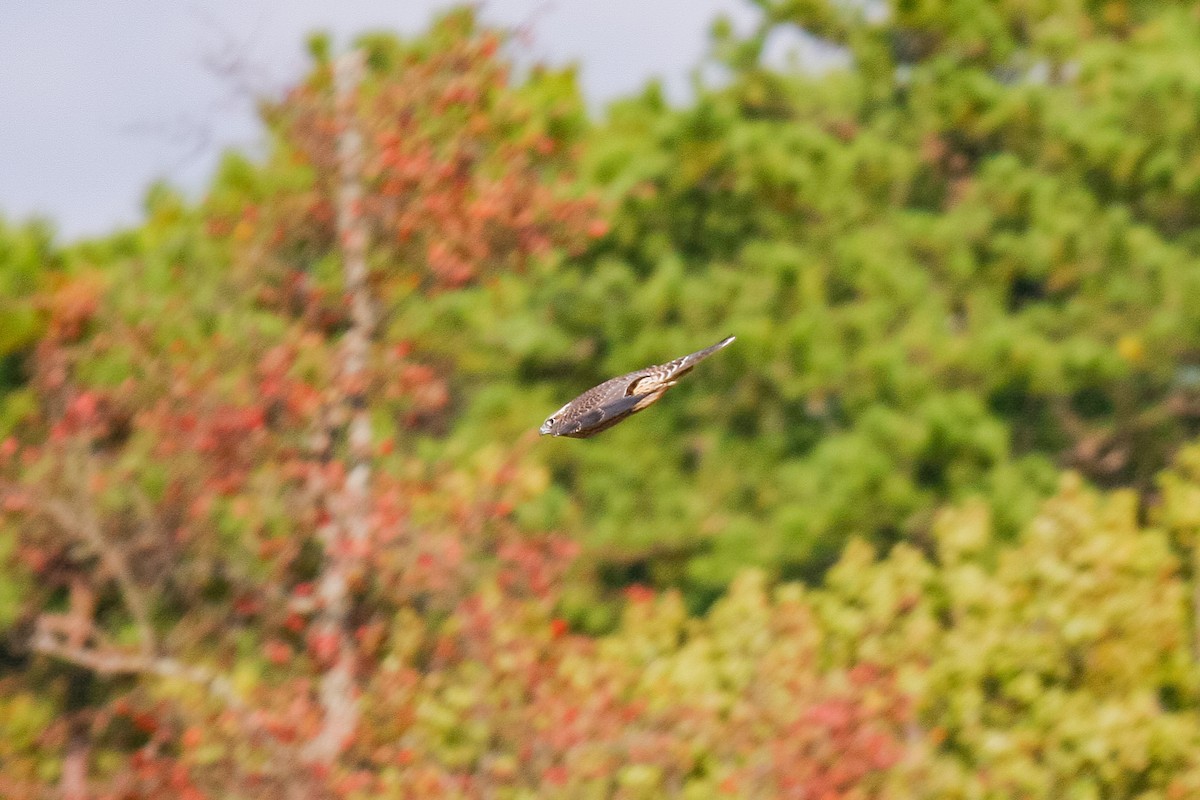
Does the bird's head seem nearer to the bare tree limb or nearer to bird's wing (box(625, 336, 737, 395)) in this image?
bird's wing (box(625, 336, 737, 395))

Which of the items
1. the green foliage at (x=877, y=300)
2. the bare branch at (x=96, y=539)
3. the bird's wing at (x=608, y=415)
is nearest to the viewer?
the bird's wing at (x=608, y=415)

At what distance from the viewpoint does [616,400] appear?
329 cm

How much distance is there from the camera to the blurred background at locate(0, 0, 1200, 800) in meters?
7.98

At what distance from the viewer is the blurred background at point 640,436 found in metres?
7.98

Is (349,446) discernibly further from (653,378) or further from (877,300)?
(877,300)

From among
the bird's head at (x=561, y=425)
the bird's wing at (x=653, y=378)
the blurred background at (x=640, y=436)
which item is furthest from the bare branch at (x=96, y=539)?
the bird's wing at (x=653, y=378)

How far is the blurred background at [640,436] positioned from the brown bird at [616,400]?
13.8ft

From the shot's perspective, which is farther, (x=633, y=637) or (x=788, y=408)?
(x=788, y=408)

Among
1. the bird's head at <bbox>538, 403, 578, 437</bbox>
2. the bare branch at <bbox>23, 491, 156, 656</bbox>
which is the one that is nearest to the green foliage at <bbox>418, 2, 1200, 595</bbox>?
the bare branch at <bbox>23, 491, 156, 656</bbox>

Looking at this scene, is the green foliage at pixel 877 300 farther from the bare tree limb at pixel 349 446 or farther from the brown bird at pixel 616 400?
the brown bird at pixel 616 400

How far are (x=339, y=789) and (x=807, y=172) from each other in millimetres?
7132

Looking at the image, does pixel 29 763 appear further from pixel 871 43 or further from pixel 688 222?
pixel 871 43

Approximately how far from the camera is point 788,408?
13.3 metres

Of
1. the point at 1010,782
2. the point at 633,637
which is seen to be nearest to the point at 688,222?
the point at 633,637
